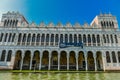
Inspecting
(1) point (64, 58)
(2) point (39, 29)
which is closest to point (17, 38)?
(2) point (39, 29)

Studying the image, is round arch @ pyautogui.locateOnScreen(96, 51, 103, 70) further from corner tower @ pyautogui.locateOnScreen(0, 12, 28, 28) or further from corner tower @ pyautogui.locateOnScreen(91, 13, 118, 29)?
corner tower @ pyautogui.locateOnScreen(0, 12, 28, 28)

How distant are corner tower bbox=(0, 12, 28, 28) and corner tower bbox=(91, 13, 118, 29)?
19918 mm

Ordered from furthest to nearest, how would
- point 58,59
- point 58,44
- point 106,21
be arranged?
point 106,21 < point 58,44 < point 58,59

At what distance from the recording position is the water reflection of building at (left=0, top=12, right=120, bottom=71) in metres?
38.8

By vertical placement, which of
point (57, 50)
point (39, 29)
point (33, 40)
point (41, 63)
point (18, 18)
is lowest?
point (41, 63)

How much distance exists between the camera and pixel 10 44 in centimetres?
4022

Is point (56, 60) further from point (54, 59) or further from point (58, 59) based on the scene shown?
point (58, 59)

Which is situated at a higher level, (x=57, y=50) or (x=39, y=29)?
(x=39, y=29)

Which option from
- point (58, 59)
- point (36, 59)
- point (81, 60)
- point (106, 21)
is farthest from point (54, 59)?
point (106, 21)

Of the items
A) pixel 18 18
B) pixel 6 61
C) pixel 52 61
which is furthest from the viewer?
pixel 18 18

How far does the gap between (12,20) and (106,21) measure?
25.4 metres

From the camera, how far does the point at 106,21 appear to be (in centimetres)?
4331

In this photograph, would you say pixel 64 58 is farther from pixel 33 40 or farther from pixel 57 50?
pixel 33 40

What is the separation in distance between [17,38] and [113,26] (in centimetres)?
2536
